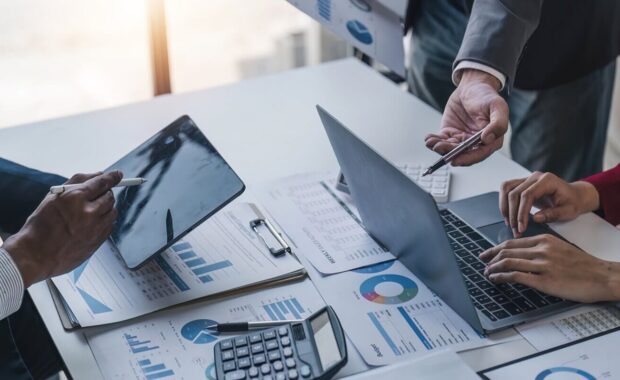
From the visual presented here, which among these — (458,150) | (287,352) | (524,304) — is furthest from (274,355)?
(458,150)

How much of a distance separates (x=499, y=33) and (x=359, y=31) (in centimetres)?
43

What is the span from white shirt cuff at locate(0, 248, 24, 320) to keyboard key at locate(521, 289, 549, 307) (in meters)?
0.74

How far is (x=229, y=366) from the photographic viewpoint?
1.04m

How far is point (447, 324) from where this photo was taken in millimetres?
1147

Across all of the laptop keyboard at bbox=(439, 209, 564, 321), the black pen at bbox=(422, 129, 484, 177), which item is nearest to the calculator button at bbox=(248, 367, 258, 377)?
the laptop keyboard at bbox=(439, 209, 564, 321)

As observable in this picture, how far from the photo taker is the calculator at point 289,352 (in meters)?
1.02

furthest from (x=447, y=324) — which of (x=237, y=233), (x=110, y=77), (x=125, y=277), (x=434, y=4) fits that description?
(x=110, y=77)

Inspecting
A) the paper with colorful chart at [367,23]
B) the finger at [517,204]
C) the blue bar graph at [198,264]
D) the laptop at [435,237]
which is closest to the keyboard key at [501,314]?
the laptop at [435,237]

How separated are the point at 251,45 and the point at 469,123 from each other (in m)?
2.00

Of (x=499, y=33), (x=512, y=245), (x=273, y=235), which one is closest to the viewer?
(x=512, y=245)

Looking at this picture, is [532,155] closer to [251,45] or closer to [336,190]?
[336,190]

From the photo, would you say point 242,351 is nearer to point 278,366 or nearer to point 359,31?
point 278,366

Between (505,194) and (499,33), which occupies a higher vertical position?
(499,33)

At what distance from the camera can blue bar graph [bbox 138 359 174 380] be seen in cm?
105
